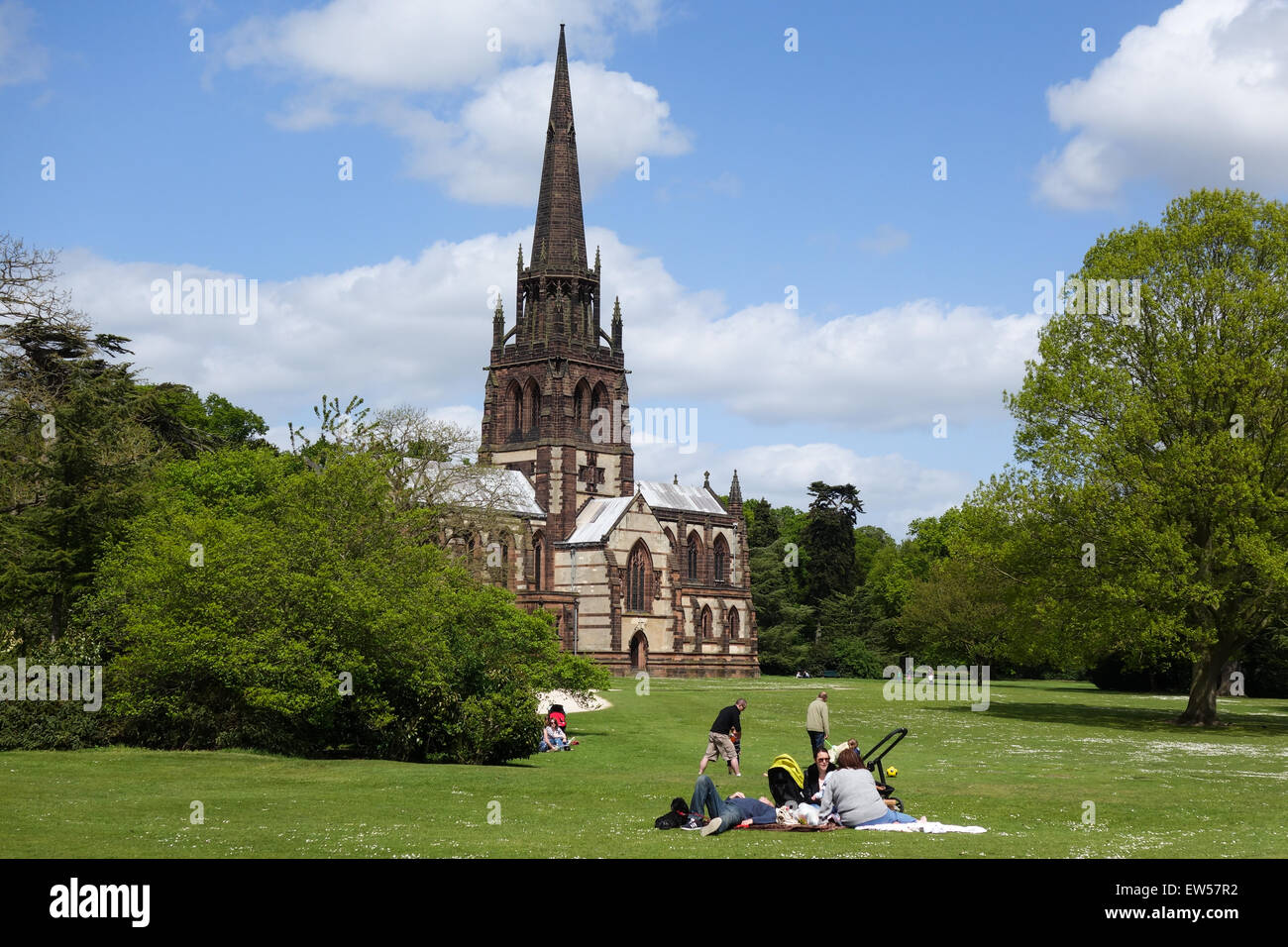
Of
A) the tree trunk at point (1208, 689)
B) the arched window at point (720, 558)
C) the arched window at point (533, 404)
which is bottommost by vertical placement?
the tree trunk at point (1208, 689)

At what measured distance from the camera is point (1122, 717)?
47156 millimetres

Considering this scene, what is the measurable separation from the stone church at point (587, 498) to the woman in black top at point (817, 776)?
67430 mm

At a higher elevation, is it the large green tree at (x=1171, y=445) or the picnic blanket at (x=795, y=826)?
the large green tree at (x=1171, y=445)

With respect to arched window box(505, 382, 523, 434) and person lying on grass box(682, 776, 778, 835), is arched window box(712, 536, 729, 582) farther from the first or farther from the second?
person lying on grass box(682, 776, 778, 835)

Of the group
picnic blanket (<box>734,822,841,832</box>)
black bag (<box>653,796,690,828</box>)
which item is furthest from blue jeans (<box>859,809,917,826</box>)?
black bag (<box>653,796,690,828</box>)

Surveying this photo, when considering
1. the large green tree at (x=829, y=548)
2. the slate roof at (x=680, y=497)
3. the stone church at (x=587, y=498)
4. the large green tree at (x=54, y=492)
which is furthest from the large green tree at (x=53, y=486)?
the large green tree at (x=829, y=548)

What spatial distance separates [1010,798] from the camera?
2248cm

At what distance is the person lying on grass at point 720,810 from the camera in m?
17.9

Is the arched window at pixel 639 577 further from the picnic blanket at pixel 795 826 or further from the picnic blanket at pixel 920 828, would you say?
the picnic blanket at pixel 920 828

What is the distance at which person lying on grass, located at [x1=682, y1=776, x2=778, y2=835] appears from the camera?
17862 millimetres

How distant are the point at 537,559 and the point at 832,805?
74.7 m
